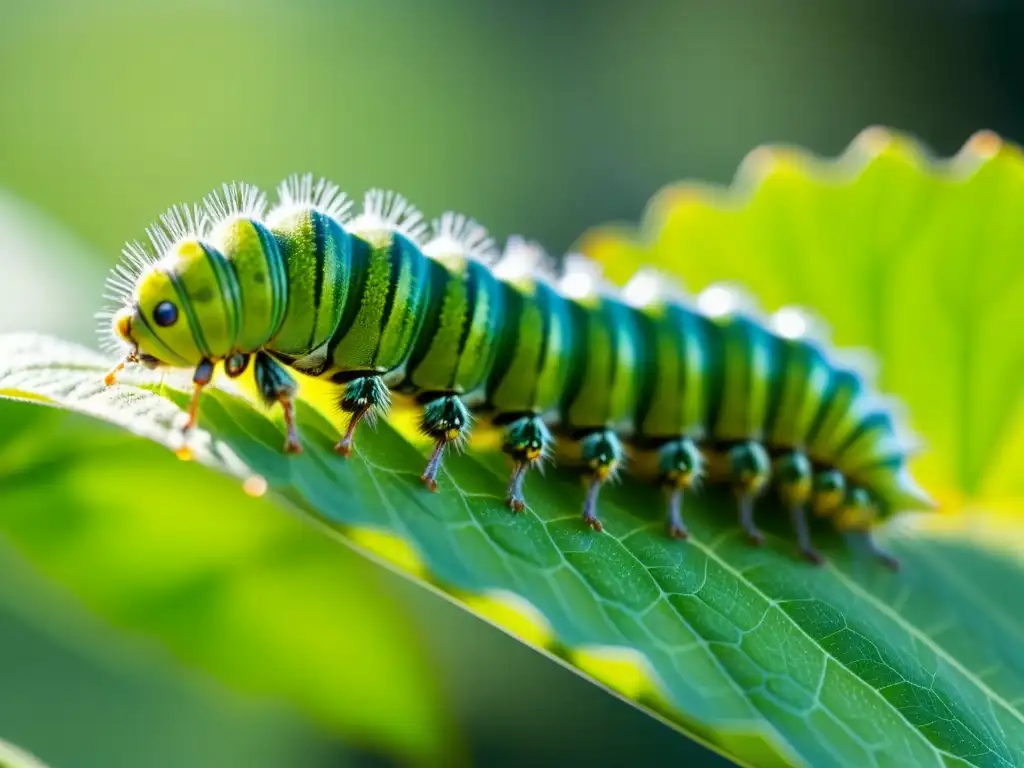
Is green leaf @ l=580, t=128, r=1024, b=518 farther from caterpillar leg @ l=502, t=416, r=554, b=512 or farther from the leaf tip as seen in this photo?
caterpillar leg @ l=502, t=416, r=554, b=512

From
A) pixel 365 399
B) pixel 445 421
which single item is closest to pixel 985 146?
pixel 445 421

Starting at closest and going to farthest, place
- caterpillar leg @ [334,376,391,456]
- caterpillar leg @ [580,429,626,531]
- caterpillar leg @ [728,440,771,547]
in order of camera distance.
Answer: caterpillar leg @ [334,376,391,456], caterpillar leg @ [580,429,626,531], caterpillar leg @ [728,440,771,547]

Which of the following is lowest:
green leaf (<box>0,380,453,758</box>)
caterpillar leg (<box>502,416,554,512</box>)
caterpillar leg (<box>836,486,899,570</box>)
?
green leaf (<box>0,380,453,758</box>)

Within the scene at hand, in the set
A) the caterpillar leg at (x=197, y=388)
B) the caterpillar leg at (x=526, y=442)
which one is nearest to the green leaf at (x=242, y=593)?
the caterpillar leg at (x=197, y=388)

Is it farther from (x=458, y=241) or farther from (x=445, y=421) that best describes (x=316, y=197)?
(x=445, y=421)

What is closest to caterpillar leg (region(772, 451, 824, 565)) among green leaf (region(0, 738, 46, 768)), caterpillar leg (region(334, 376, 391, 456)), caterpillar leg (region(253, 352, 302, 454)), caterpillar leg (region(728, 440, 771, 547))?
caterpillar leg (region(728, 440, 771, 547))

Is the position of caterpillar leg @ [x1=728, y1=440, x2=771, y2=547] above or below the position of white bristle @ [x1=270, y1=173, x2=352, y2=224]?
above
